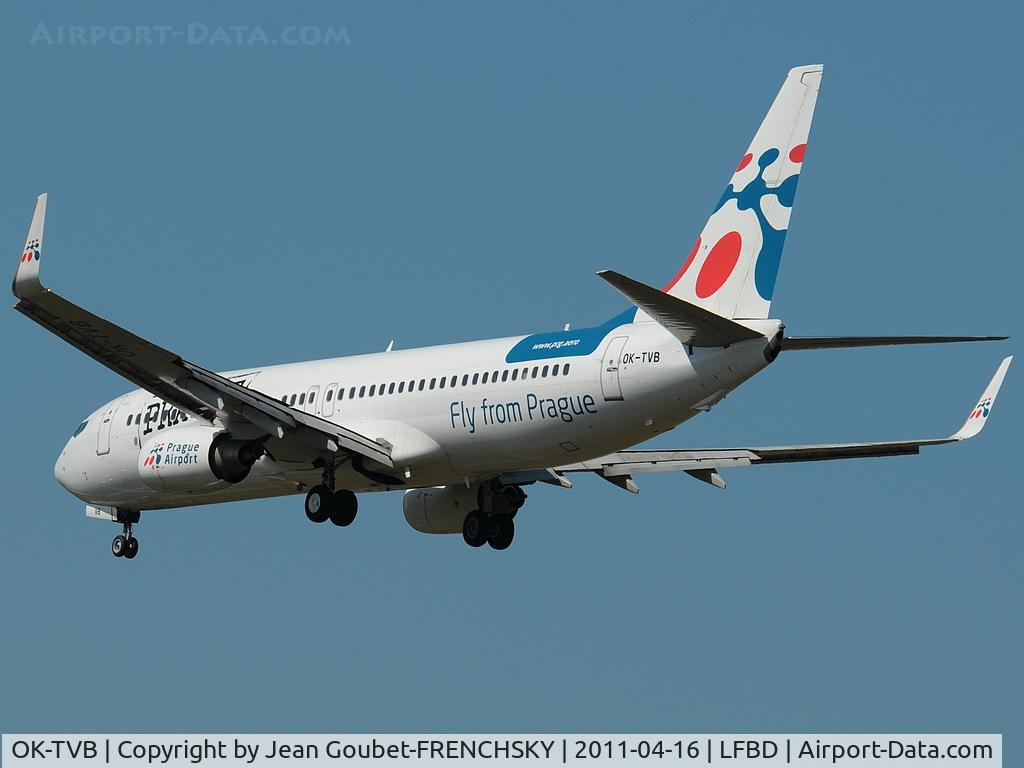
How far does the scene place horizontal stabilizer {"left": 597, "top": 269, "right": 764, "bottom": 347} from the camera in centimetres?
3850

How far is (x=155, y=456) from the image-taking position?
4719cm

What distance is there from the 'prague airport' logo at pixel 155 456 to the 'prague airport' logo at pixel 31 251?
7735 millimetres

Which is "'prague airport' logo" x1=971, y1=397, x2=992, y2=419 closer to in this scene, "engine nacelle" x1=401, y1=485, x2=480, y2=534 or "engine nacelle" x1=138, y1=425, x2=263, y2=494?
"engine nacelle" x1=401, y1=485, x2=480, y2=534

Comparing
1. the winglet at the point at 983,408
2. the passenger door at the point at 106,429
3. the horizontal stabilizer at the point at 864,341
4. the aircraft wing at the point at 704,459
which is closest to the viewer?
the horizontal stabilizer at the point at 864,341

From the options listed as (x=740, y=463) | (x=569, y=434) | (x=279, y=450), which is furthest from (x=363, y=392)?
(x=740, y=463)

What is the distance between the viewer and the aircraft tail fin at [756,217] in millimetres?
41469

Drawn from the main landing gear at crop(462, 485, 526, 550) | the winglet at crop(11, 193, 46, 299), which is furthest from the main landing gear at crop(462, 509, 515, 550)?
the winglet at crop(11, 193, 46, 299)

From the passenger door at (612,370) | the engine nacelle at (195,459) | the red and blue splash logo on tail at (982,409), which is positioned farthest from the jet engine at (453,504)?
the red and blue splash logo on tail at (982,409)

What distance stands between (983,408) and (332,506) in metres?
14.5

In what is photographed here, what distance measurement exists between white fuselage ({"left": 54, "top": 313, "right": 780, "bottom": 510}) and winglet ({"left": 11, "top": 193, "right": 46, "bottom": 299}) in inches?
256

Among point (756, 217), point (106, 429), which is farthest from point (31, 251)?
point (756, 217)

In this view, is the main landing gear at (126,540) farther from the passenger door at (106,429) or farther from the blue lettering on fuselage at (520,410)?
the blue lettering on fuselage at (520,410)

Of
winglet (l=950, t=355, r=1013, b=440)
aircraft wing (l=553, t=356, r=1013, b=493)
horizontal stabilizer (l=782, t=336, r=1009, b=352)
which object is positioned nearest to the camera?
horizontal stabilizer (l=782, t=336, r=1009, b=352)
